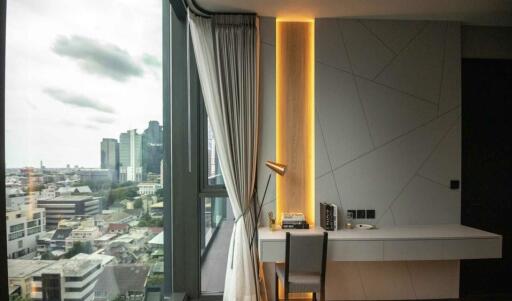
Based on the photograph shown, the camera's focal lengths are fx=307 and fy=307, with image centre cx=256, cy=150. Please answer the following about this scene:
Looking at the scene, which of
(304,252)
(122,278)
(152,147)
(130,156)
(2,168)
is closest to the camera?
(2,168)

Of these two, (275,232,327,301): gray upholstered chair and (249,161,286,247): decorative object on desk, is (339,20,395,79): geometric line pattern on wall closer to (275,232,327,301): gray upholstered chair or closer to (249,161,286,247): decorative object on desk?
(249,161,286,247): decorative object on desk

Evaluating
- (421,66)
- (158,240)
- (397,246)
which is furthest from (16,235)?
(421,66)

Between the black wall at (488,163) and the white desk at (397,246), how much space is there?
628mm

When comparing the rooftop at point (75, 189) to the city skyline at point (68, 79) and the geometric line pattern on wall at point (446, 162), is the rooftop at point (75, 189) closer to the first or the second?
the city skyline at point (68, 79)

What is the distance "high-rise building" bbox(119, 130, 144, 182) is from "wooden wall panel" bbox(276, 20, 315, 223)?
144 cm

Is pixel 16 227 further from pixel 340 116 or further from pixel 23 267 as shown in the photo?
pixel 340 116

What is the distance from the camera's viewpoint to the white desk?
112 inches

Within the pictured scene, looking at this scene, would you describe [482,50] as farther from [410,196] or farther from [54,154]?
[54,154]

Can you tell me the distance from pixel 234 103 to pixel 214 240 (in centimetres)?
155

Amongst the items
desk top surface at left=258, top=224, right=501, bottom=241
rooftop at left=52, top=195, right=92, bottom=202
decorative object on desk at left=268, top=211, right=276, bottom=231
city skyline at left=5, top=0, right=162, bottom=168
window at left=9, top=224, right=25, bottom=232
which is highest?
city skyline at left=5, top=0, right=162, bottom=168

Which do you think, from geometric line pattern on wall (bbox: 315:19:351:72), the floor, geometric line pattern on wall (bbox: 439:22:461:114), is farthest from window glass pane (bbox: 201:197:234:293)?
geometric line pattern on wall (bbox: 439:22:461:114)

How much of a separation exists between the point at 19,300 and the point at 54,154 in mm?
588

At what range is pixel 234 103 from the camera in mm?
3176

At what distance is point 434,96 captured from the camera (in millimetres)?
3418
